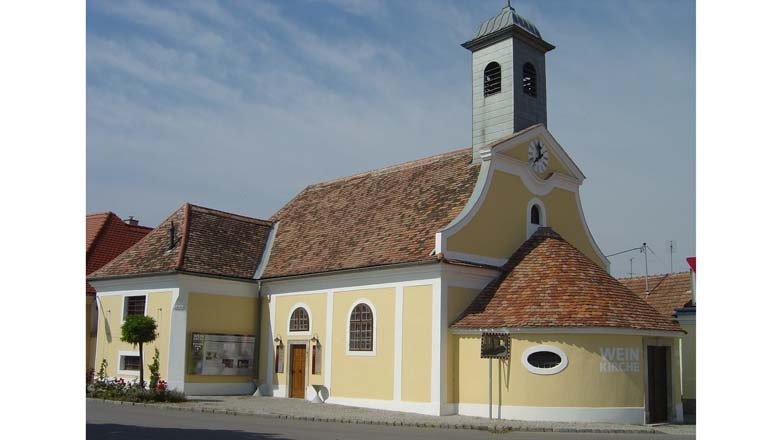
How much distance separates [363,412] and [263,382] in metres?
7.46

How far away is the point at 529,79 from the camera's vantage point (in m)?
28.5

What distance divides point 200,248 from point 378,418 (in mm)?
12124

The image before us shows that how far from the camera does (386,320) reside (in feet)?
82.7

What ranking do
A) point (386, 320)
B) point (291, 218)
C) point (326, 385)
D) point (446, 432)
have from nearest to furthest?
point (446, 432) < point (386, 320) < point (326, 385) < point (291, 218)

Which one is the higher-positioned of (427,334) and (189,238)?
(189,238)

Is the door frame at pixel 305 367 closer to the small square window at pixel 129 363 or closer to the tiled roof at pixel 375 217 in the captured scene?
the tiled roof at pixel 375 217

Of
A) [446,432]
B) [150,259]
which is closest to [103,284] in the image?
[150,259]

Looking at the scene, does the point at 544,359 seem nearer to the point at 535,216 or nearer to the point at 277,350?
the point at 535,216

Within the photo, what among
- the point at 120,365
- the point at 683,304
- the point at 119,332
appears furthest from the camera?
the point at 683,304

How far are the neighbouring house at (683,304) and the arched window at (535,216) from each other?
21.3 feet

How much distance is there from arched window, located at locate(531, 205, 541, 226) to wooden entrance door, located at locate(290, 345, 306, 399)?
947 centimetres

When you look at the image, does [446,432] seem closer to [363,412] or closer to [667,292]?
[363,412]

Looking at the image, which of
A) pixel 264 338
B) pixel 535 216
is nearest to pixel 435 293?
pixel 535 216

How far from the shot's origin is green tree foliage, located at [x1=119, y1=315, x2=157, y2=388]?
27.4m
